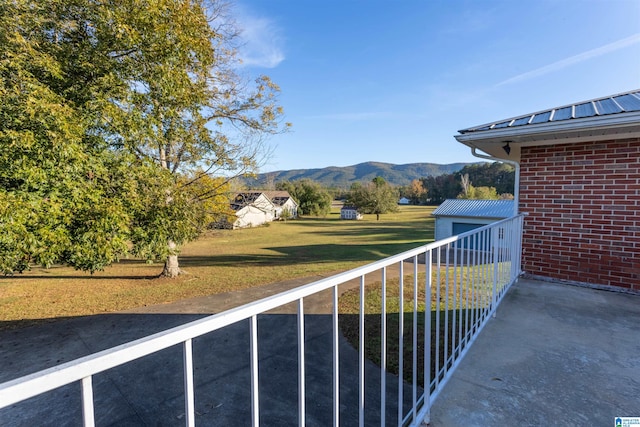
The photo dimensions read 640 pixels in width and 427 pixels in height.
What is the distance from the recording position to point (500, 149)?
4.86 meters

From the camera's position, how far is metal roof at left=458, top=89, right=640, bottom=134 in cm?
338

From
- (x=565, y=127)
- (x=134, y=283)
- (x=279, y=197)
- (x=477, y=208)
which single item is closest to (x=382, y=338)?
(x=565, y=127)

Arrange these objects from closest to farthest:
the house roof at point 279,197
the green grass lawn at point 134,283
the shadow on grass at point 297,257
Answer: the green grass lawn at point 134,283 → the shadow on grass at point 297,257 → the house roof at point 279,197

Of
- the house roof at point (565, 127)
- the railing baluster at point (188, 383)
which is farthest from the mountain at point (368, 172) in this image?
the railing baluster at point (188, 383)

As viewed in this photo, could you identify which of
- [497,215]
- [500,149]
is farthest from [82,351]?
[497,215]

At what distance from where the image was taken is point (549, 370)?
7.33 feet

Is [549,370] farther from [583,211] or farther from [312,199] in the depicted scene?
[312,199]

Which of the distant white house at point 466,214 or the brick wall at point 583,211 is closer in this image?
the brick wall at point 583,211

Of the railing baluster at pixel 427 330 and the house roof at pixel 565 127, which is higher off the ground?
the house roof at pixel 565 127

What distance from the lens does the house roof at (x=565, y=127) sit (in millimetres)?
3221

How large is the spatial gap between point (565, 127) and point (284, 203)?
40.7 metres

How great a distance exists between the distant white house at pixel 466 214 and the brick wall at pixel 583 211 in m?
13.2

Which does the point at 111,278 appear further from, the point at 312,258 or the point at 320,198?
the point at 320,198

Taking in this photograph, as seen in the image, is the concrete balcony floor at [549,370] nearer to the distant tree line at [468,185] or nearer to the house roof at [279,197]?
the distant tree line at [468,185]
